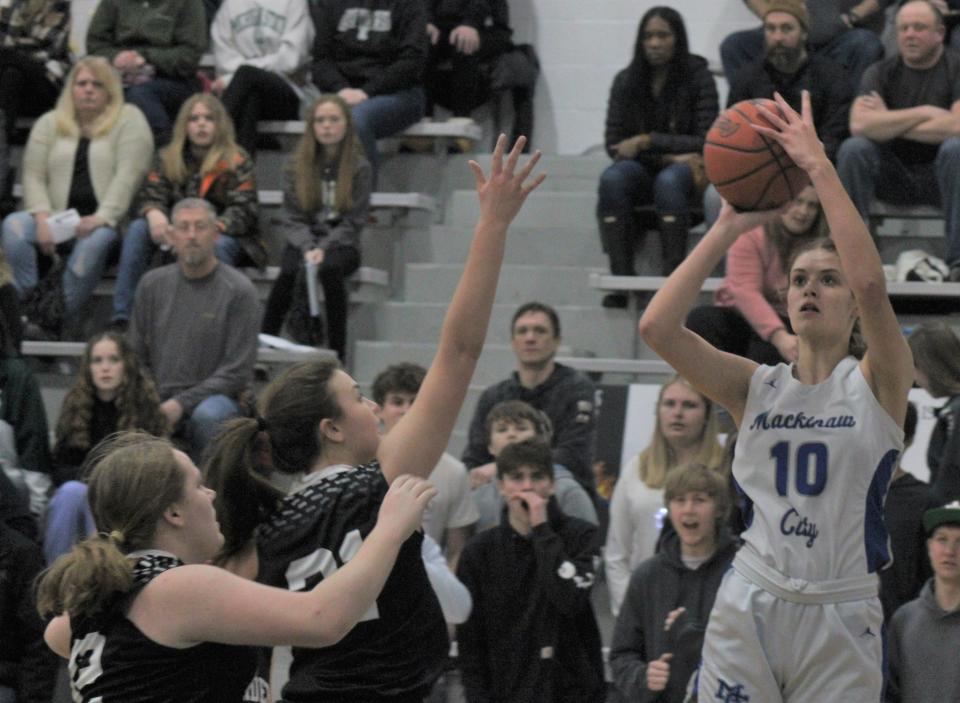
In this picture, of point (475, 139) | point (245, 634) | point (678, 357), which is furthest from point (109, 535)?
point (475, 139)

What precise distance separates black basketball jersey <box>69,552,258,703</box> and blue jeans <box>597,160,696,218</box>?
540cm

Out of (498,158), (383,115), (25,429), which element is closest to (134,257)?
(383,115)

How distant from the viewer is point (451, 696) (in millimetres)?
6383

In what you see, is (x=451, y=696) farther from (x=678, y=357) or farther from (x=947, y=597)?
(x=678, y=357)

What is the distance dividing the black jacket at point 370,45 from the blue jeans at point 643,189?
155 cm

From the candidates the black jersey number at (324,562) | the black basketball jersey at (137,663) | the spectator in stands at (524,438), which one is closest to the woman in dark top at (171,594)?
the black basketball jersey at (137,663)

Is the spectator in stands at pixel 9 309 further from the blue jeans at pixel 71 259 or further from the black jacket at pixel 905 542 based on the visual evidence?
the black jacket at pixel 905 542

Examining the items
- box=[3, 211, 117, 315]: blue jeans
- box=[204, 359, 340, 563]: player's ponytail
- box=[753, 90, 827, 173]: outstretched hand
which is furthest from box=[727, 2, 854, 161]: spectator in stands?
box=[204, 359, 340, 563]: player's ponytail

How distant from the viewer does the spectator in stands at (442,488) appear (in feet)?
20.9

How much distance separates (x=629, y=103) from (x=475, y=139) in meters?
1.25

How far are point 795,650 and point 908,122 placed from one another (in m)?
4.59

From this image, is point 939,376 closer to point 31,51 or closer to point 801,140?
point 801,140

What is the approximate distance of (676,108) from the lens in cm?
862

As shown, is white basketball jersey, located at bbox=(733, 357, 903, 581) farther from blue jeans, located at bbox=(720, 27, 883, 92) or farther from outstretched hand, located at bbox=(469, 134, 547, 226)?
blue jeans, located at bbox=(720, 27, 883, 92)
